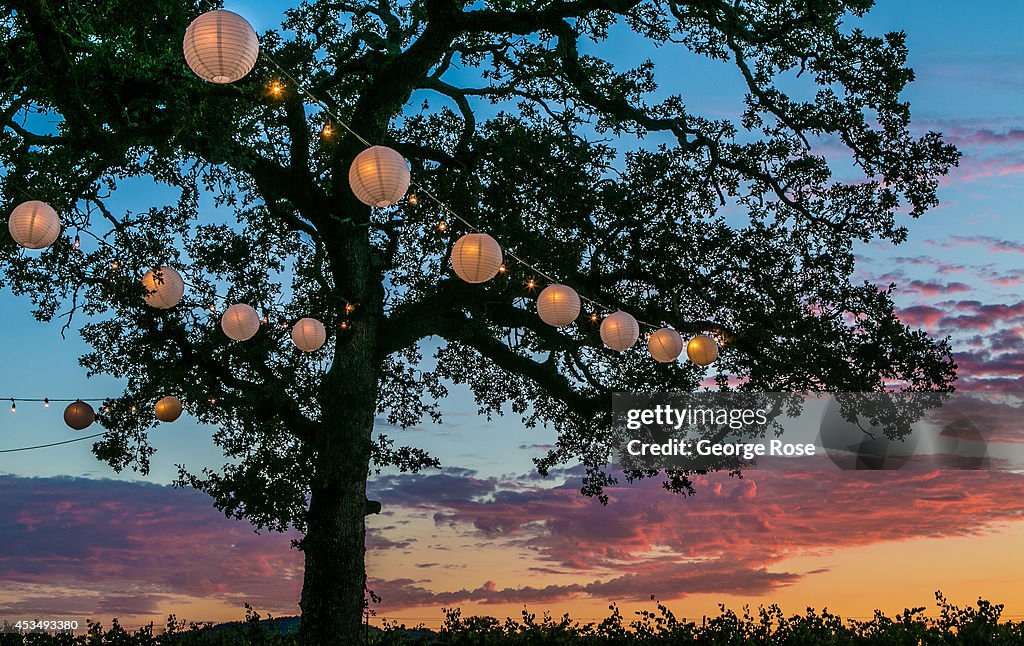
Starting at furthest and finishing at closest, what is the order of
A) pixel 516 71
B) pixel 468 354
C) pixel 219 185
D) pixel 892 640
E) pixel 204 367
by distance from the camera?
pixel 468 354, pixel 516 71, pixel 219 185, pixel 204 367, pixel 892 640

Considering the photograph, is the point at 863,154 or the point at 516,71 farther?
the point at 516,71

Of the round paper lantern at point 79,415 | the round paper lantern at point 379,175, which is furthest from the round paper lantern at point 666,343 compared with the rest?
the round paper lantern at point 79,415

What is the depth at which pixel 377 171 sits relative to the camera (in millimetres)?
5773

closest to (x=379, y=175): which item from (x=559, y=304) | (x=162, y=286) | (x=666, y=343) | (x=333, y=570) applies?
(x=559, y=304)

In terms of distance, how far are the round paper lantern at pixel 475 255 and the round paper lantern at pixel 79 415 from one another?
6126 mm

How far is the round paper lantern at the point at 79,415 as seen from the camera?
399 inches

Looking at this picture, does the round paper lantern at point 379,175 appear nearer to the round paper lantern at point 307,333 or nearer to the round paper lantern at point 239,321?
the round paper lantern at point 307,333

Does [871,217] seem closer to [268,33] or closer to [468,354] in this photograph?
[468,354]

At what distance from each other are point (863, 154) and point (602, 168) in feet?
10.4

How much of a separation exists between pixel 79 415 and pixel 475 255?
6.35 metres

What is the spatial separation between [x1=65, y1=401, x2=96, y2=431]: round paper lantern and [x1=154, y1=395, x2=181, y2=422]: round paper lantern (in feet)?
2.80

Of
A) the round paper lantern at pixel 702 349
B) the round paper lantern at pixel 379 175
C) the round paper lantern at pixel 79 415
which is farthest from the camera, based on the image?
the round paper lantern at pixel 79 415

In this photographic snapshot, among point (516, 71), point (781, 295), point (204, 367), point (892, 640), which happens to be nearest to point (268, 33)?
point (516, 71)

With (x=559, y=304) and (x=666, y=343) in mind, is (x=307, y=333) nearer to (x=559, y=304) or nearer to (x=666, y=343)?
(x=559, y=304)
